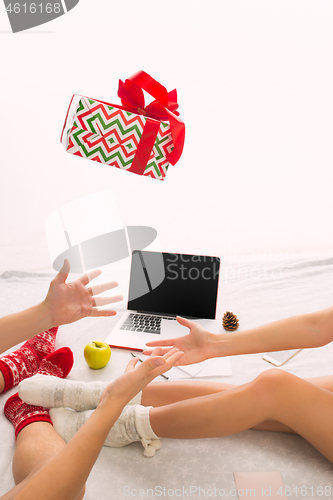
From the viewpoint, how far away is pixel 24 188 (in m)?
1.53

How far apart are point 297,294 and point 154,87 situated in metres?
1.10

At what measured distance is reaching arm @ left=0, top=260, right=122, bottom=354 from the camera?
0.73 metres

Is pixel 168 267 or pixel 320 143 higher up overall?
pixel 320 143

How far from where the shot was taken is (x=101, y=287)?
30.4 inches

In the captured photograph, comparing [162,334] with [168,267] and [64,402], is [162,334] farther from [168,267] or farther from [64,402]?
[64,402]

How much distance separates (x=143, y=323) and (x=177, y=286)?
0.52 feet

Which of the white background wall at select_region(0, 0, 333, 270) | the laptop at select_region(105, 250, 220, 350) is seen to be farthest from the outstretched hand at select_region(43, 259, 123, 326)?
the white background wall at select_region(0, 0, 333, 270)

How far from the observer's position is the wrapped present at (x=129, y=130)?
554 mm

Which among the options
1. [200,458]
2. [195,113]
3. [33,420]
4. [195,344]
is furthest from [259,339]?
[195,113]

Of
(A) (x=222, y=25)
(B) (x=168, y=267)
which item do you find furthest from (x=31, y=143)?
(A) (x=222, y=25)

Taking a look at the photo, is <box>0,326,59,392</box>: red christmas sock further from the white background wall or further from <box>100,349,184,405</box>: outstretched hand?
the white background wall

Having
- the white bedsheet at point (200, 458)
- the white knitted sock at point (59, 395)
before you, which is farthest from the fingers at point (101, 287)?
the white knitted sock at point (59, 395)

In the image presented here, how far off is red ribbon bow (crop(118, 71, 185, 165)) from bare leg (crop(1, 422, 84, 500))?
0.55 m

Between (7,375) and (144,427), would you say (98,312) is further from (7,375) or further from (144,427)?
(7,375)
